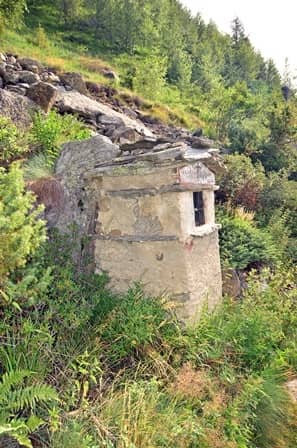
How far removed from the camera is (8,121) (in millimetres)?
6879

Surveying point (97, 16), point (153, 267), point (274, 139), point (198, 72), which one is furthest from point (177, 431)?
point (97, 16)

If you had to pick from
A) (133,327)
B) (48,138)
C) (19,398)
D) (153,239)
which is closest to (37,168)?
(48,138)

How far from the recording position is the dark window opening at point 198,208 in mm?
5246

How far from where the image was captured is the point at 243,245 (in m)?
Answer: 7.17

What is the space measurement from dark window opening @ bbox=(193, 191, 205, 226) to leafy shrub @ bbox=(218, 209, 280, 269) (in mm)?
1582

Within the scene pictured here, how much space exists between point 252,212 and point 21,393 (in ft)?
22.8

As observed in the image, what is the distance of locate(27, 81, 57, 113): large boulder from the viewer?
851 centimetres

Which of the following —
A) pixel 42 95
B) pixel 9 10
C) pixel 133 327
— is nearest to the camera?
pixel 133 327

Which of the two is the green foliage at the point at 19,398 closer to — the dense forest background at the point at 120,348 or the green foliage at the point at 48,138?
the dense forest background at the point at 120,348

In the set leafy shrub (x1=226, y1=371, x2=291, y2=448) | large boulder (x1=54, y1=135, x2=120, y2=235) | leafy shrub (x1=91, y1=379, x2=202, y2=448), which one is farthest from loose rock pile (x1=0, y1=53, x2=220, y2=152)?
leafy shrub (x1=226, y1=371, x2=291, y2=448)

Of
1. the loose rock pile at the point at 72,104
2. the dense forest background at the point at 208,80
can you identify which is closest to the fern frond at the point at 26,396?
the loose rock pile at the point at 72,104

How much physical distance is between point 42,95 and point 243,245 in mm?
5558

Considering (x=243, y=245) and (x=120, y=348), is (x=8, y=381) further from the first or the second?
(x=243, y=245)

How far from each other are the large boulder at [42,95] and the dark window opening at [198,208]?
481 centimetres
